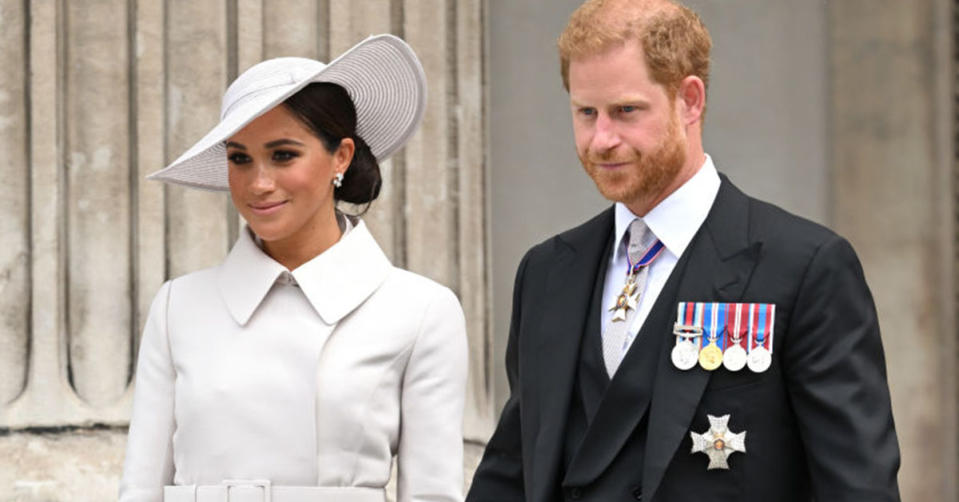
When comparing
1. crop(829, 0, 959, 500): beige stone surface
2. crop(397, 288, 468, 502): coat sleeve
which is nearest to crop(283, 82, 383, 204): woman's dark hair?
crop(397, 288, 468, 502): coat sleeve

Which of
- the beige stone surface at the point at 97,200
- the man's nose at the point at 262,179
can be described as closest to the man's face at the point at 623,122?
the man's nose at the point at 262,179

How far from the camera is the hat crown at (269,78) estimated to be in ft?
11.9

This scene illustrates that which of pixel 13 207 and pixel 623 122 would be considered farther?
pixel 13 207

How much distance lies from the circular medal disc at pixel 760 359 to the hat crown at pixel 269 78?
49.2 inches

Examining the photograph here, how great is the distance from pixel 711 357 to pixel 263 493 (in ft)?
3.65

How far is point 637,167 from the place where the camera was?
2.78 m

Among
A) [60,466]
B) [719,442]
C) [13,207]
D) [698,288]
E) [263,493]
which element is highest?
[13,207]

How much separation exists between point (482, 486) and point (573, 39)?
2.55 ft

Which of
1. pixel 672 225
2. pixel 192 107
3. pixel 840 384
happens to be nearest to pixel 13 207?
pixel 192 107

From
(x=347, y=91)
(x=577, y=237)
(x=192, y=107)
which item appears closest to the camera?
(x=577, y=237)

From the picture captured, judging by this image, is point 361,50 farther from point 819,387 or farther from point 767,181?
point 767,181

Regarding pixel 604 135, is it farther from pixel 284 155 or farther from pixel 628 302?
pixel 284 155

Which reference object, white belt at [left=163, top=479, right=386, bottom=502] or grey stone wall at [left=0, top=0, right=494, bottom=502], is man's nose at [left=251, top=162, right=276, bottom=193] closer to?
white belt at [left=163, top=479, right=386, bottom=502]

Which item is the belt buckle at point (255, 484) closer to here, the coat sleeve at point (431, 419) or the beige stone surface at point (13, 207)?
the coat sleeve at point (431, 419)
